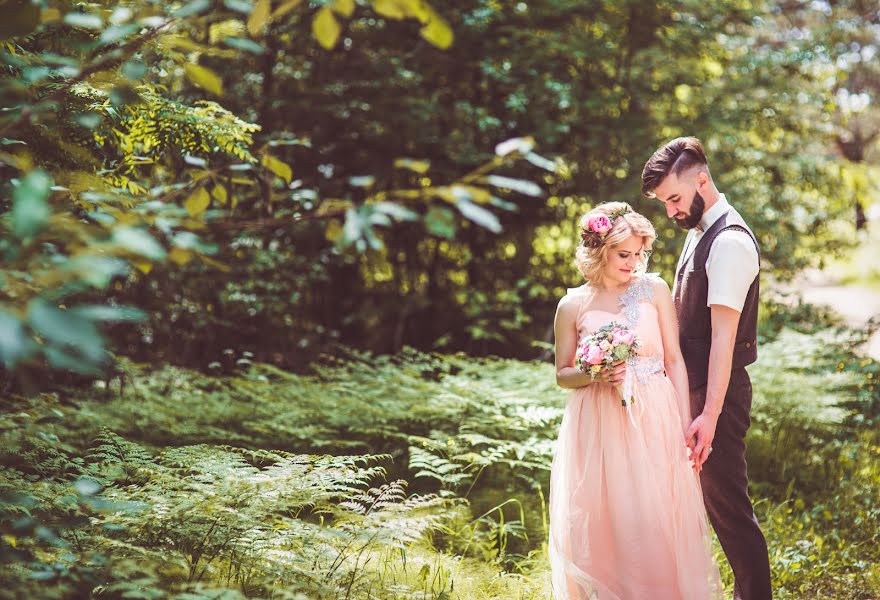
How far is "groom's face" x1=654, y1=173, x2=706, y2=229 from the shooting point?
11.6ft

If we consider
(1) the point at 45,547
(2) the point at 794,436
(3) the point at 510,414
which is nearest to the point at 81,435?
(1) the point at 45,547

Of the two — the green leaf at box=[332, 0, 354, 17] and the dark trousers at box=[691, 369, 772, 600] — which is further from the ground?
the green leaf at box=[332, 0, 354, 17]

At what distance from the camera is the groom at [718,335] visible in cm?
329

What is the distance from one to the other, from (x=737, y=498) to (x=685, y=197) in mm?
1458

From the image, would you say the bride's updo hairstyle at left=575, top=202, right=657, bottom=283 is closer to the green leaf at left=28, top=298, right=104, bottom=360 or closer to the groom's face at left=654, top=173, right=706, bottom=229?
the groom's face at left=654, top=173, right=706, bottom=229

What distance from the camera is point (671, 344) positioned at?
354cm

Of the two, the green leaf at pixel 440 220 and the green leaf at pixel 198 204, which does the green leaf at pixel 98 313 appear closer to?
the green leaf at pixel 198 204

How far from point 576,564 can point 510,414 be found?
2.06 meters

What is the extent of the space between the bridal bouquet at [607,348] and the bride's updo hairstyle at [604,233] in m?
0.36

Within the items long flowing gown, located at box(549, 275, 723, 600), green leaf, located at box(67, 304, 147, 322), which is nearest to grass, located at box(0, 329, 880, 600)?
long flowing gown, located at box(549, 275, 723, 600)

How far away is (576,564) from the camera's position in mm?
3508

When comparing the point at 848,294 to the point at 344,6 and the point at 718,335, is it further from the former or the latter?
the point at 344,6

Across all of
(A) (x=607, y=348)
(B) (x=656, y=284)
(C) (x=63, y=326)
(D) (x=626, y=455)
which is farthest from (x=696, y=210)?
(C) (x=63, y=326)

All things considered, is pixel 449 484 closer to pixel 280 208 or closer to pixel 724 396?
pixel 724 396
